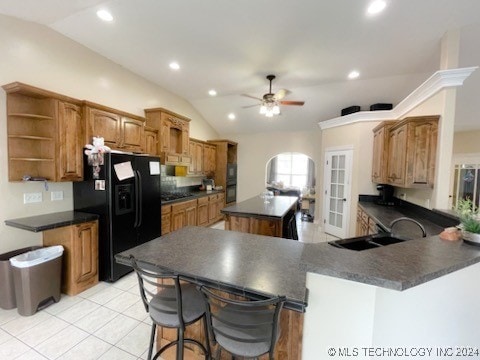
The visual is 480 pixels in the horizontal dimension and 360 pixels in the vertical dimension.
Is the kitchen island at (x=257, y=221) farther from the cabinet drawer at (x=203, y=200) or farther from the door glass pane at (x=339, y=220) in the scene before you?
the door glass pane at (x=339, y=220)

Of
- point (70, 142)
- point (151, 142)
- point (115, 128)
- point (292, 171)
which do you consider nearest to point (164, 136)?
point (151, 142)

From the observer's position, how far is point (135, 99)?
399 cm

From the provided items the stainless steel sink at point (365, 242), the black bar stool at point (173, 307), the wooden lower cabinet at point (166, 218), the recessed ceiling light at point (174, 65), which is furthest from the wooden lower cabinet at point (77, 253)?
the stainless steel sink at point (365, 242)

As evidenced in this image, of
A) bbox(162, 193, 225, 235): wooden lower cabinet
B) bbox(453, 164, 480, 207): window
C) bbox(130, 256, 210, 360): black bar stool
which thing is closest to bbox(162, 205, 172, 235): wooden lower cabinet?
bbox(162, 193, 225, 235): wooden lower cabinet

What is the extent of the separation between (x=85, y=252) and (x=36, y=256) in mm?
452

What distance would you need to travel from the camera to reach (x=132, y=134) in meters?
3.49

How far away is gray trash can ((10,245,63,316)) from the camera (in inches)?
A: 85.1

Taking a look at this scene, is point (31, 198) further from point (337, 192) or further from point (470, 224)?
point (337, 192)

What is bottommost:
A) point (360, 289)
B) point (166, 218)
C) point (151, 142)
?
point (166, 218)

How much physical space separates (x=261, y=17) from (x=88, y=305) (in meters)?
3.74

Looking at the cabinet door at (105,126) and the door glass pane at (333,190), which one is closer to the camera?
the cabinet door at (105,126)

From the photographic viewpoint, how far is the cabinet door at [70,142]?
2.58 metres

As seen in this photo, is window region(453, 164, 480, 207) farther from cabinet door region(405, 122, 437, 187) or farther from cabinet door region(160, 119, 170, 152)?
cabinet door region(160, 119, 170, 152)

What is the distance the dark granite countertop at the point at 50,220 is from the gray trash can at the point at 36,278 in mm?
320
